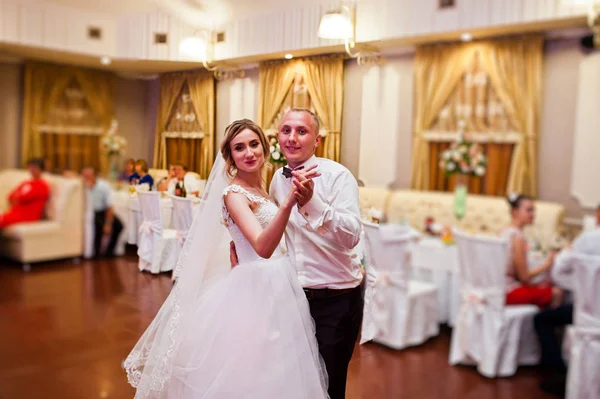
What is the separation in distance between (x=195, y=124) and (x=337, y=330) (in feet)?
2.45

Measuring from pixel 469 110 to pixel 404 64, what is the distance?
3.83 feet

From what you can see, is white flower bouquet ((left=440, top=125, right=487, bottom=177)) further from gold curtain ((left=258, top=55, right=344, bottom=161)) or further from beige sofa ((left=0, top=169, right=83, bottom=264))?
gold curtain ((left=258, top=55, right=344, bottom=161))

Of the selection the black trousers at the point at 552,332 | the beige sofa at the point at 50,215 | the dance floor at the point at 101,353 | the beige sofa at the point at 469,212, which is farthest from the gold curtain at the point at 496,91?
the beige sofa at the point at 50,215

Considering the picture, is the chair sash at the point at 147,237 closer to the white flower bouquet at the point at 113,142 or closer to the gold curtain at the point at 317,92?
the white flower bouquet at the point at 113,142

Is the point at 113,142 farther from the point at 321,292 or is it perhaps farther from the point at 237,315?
the point at 321,292

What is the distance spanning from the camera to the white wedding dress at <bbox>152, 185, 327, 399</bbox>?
1.42 metres

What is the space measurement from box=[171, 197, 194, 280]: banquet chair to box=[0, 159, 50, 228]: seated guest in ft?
2.98

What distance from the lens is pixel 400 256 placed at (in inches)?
152

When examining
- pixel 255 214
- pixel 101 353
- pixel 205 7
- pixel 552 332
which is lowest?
pixel 101 353

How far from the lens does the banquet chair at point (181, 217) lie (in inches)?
64.6

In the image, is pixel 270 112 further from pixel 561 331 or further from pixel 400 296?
Answer: pixel 561 331

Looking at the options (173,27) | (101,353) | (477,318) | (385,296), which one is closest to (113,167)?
(173,27)

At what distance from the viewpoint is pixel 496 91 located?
6.38m

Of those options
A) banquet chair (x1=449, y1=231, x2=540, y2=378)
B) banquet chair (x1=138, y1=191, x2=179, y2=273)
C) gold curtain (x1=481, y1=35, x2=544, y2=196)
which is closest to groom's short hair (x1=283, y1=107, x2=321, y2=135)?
banquet chair (x1=138, y1=191, x2=179, y2=273)
